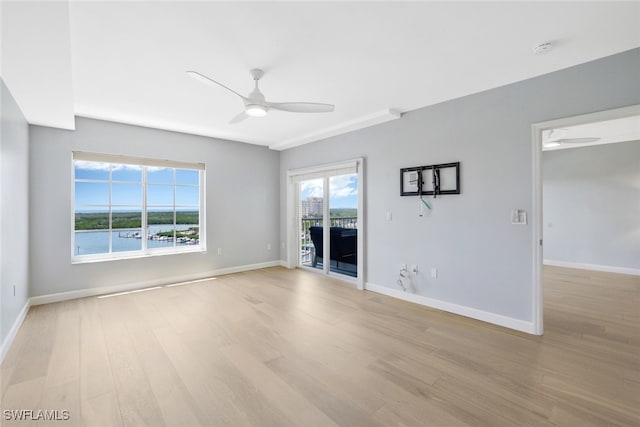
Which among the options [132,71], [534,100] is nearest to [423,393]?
[534,100]

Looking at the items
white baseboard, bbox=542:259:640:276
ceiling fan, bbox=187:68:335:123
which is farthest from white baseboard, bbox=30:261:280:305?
white baseboard, bbox=542:259:640:276

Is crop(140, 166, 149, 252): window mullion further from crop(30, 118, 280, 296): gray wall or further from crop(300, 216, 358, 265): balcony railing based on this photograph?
crop(300, 216, 358, 265): balcony railing

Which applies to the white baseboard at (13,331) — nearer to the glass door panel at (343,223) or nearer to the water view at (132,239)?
the water view at (132,239)

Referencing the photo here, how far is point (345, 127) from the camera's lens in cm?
456

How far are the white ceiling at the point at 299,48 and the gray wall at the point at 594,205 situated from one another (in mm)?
4588

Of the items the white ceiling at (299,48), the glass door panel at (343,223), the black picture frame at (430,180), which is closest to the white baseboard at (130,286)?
the glass door panel at (343,223)

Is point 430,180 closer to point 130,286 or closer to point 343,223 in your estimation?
point 343,223

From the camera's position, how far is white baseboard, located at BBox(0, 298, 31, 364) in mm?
2470

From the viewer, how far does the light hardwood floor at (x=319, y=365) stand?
1.79 metres

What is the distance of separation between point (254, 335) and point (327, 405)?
124 centimetres

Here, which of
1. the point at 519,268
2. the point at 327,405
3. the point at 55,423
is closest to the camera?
the point at 55,423

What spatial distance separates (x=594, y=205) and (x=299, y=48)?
681 centimetres

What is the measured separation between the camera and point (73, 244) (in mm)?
4070

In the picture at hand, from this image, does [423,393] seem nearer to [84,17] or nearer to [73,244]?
[84,17]
